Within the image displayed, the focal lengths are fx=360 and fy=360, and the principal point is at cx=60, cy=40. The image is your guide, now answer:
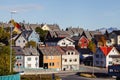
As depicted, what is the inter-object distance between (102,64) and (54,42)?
14785 mm

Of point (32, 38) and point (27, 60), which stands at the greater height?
point (32, 38)

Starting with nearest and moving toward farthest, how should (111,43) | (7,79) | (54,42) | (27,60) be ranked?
(7,79) < (27,60) < (54,42) < (111,43)

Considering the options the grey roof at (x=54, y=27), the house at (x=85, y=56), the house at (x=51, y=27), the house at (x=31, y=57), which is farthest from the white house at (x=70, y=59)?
the grey roof at (x=54, y=27)

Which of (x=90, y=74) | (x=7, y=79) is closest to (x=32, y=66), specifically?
(x=90, y=74)

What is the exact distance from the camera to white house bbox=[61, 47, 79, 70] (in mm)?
73188

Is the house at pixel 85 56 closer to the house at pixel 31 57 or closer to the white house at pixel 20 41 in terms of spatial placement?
the white house at pixel 20 41

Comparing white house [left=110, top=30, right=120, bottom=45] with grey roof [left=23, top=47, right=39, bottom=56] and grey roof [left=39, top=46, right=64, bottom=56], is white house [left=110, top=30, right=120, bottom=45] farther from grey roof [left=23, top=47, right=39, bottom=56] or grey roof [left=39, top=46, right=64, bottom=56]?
grey roof [left=23, top=47, right=39, bottom=56]

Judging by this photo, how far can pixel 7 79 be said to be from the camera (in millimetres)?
35000

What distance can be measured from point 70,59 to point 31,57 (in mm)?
8835

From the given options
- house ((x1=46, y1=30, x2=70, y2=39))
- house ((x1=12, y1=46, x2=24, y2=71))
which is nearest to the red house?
house ((x1=46, y1=30, x2=70, y2=39))

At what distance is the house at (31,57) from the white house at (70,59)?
5.70 metres

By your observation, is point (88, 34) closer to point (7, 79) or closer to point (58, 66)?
point (58, 66)

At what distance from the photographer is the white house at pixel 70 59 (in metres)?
73.2

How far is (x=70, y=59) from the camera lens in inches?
2916
